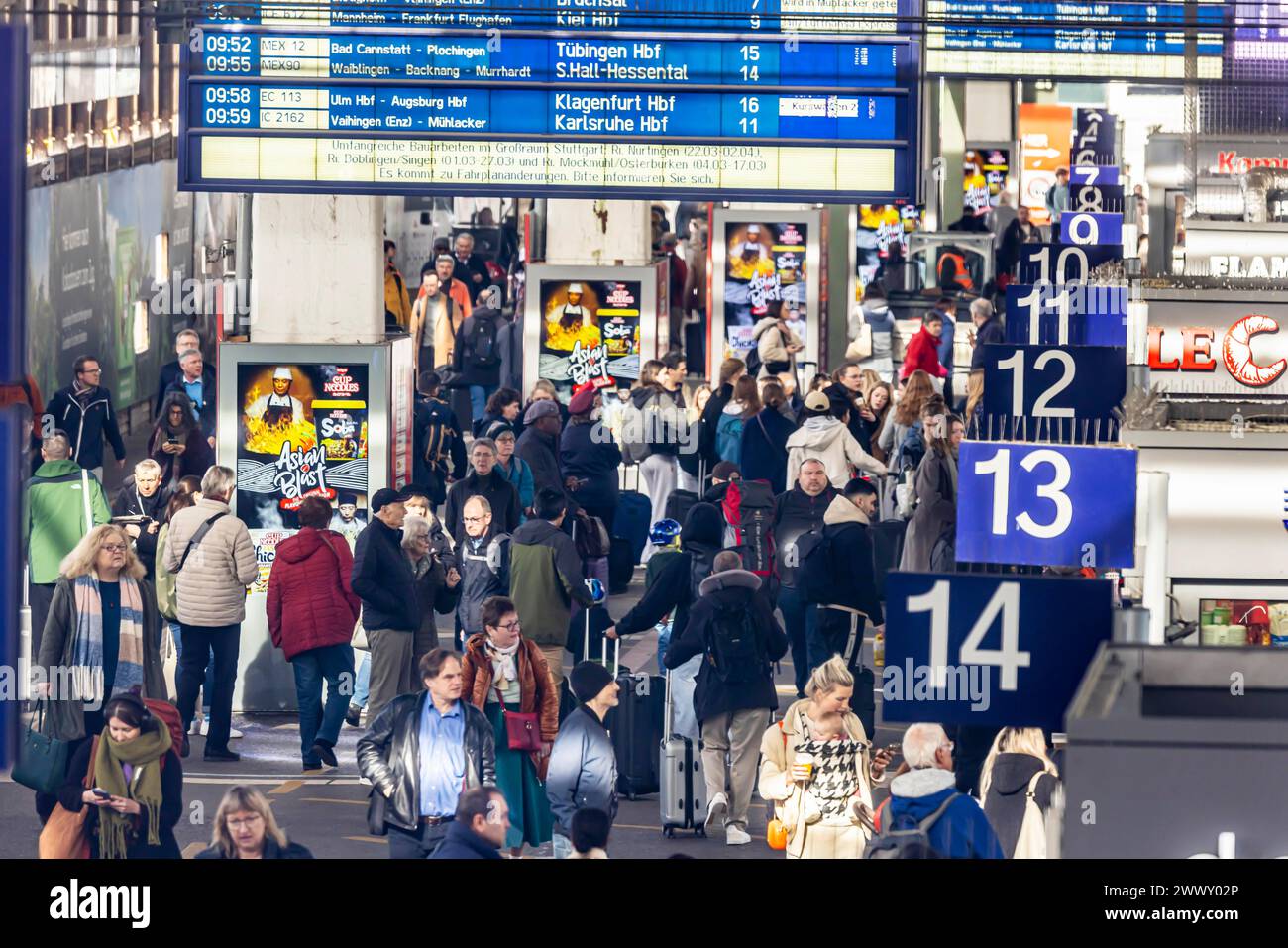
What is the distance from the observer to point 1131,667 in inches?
281

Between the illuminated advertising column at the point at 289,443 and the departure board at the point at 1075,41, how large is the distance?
607 centimetres

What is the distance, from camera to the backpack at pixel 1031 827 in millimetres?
9875

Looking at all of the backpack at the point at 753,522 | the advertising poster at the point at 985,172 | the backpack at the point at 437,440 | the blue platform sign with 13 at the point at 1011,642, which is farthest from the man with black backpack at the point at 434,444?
the advertising poster at the point at 985,172

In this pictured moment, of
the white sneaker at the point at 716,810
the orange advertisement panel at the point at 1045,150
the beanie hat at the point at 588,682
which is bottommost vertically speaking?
the white sneaker at the point at 716,810

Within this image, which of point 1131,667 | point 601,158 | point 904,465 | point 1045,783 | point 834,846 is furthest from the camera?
point 904,465

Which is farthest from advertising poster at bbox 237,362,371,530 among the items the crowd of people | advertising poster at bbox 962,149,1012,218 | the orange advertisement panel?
the orange advertisement panel

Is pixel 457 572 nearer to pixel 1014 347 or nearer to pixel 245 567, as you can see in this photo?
pixel 245 567

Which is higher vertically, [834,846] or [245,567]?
[245,567]

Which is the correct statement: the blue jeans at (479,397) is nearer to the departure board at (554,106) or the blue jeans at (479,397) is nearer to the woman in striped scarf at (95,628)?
the departure board at (554,106)

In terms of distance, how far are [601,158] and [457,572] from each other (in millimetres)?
2557

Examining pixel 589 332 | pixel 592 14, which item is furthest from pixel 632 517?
pixel 592 14

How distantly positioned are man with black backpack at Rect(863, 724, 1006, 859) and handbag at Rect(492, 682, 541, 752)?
302 centimetres

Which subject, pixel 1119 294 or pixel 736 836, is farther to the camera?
pixel 1119 294
